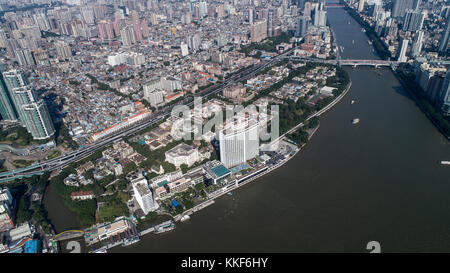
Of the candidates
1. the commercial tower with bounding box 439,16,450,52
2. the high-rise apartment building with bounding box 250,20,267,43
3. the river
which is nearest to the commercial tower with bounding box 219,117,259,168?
the river

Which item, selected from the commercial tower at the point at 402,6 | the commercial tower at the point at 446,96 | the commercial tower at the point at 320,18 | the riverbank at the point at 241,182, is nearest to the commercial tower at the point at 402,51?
the commercial tower at the point at 446,96

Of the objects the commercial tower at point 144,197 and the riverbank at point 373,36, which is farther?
the riverbank at point 373,36

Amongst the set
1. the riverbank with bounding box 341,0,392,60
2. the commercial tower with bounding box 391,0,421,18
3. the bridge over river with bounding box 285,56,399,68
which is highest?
the commercial tower with bounding box 391,0,421,18

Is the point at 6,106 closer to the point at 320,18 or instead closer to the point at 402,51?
the point at 402,51

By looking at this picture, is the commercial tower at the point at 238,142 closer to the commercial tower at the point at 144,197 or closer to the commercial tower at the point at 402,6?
the commercial tower at the point at 144,197

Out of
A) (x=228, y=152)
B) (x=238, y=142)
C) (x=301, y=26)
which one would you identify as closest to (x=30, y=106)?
(x=228, y=152)

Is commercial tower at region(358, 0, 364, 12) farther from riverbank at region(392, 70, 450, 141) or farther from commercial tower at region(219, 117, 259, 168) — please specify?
commercial tower at region(219, 117, 259, 168)
